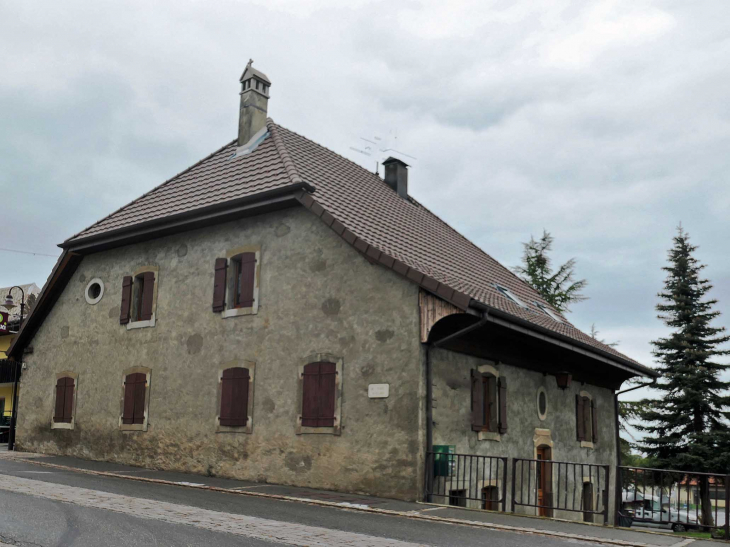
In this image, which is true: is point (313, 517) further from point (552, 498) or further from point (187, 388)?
point (552, 498)

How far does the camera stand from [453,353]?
15.0 m

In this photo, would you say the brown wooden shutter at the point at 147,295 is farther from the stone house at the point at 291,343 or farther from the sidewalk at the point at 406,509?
the sidewalk at the point at 406,509

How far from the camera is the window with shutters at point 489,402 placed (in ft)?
51.0

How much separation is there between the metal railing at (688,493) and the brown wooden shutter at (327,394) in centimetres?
527

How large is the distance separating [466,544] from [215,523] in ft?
9.86

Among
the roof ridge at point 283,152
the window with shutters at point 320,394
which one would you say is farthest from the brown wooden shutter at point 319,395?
the roof ridge at point 283,152

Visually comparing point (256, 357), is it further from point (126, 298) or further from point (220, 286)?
point (126, 298)

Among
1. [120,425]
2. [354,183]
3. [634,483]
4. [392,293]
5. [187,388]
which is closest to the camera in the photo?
[634,483]

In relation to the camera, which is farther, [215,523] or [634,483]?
[634,483]

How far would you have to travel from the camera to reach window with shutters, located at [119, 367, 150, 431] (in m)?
17.9

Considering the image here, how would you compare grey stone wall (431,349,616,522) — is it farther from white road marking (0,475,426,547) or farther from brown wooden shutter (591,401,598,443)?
white road marking (0,475,426,547)

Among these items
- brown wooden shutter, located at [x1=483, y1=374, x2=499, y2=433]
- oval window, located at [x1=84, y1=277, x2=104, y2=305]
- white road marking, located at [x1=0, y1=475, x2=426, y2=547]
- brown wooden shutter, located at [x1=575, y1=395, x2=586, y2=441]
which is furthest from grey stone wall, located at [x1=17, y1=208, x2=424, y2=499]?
brown wooden shutter, located at [x1=575, y1=395, x2=586, y2=441]

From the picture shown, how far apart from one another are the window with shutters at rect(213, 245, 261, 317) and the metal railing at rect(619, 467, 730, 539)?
8190 millimetres

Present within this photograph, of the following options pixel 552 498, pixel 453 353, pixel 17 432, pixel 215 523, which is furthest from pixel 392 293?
pixel 17 432
